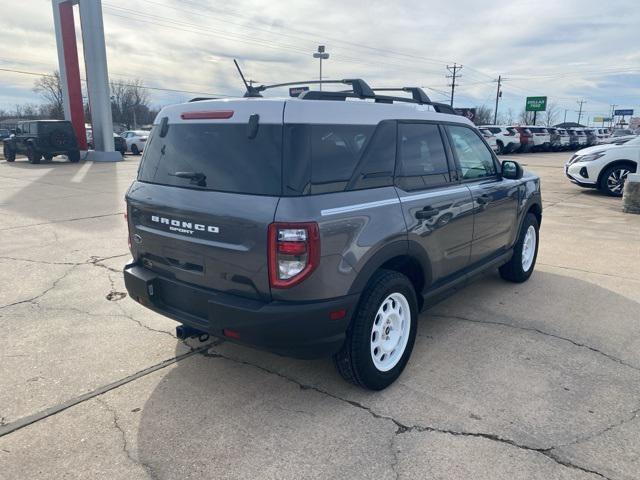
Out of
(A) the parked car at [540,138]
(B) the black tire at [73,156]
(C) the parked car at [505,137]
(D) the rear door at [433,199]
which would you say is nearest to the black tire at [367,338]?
Answer: (D) the rear door at [433,199]

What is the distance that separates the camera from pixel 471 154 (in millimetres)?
4262

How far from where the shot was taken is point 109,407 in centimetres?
295

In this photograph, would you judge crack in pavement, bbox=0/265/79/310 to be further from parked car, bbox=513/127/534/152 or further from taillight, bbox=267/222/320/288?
parked car, bbox=513/127/534/152

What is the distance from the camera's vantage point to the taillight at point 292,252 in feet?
8.30

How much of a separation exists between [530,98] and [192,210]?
2916 inches

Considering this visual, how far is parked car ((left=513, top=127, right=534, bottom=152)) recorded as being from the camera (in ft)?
94.7

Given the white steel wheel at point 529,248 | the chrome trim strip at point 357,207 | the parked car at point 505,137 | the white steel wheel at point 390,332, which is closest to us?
the chrome trim strip at point 357,207

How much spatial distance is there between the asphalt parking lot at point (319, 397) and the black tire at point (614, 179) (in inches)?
324

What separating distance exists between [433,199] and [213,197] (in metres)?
1.61

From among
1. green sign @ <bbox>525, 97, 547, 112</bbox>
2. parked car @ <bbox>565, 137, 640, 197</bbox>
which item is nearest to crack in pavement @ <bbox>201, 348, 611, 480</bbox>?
parked car @ <bbox>565, 137, 640, 197</bbox>

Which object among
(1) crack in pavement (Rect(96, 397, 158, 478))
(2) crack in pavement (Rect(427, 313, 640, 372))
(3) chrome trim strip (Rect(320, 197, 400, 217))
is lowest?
(1) crack in pavement (Rect(96, 397, 158, 478))

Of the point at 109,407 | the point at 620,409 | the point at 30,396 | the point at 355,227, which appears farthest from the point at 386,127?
the point at 30,396

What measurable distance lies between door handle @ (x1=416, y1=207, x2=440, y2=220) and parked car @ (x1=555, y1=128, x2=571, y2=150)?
110ft

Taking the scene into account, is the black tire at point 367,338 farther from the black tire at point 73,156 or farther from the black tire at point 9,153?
the black tire at point 9,153
